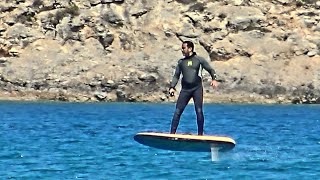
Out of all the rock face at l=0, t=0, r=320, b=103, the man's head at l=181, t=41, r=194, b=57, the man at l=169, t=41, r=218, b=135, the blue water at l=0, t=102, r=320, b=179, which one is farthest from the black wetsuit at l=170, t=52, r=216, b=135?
the rock face at l=0, t=0, r=320, b=103

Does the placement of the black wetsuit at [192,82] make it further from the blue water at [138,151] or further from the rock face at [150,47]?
the rock face at [150,47]

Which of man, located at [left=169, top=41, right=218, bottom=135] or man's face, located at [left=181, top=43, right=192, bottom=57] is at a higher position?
man's face, located at [left=181, top=43, right=192, bottom=57]

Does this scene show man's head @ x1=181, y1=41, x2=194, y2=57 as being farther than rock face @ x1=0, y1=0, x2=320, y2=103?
No

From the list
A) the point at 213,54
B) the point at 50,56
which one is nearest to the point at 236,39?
the point at 213,54

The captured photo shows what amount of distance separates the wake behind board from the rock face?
4423cm

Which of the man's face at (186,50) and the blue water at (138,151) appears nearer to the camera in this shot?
the blue water at (138,151)

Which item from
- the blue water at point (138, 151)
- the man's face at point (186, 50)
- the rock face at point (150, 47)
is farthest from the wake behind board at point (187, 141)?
the rock face at point (150, 47)

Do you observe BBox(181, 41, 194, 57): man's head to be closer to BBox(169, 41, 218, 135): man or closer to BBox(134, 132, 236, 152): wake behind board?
BBox(169, 41, 218, 135): man

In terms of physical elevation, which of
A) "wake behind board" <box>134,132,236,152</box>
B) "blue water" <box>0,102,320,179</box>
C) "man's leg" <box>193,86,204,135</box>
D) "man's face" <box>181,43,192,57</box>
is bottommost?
"blue water" <box>0,102,320,179</box>

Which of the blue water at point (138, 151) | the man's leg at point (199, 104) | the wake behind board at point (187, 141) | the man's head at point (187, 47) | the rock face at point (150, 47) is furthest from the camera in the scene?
the rock face at point (150, 47)

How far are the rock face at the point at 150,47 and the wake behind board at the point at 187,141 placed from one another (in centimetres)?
4423

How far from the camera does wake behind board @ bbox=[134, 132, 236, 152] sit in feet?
58.4

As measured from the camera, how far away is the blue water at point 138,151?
57.1 feet

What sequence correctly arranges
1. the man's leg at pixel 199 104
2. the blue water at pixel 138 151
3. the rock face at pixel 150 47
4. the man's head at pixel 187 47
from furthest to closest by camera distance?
the rock face at pixel 150 47, the man's leg at pixel 199 104, the man's head at pixel 187 47, the blue water at pixel 138 151
